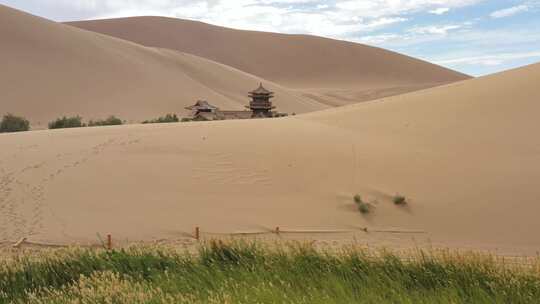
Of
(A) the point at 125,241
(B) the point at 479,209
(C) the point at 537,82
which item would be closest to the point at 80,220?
(A) the point at 125,241

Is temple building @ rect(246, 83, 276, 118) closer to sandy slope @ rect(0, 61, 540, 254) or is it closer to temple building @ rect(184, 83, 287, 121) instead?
temple building @ rect(184, 83, 287, 121)

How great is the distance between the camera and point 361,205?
11961 millimetres

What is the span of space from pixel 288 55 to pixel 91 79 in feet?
284

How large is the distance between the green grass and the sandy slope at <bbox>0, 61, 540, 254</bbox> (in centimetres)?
447

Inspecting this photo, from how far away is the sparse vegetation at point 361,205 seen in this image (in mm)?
11836

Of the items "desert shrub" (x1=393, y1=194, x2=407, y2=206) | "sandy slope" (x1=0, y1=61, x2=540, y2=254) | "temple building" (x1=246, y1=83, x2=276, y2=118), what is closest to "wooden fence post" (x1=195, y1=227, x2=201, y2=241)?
"sandy slope" (x1=0, y1=61, x2=540, y2=254)

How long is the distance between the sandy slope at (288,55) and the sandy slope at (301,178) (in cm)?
10734

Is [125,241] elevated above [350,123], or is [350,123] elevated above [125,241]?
[350,123]

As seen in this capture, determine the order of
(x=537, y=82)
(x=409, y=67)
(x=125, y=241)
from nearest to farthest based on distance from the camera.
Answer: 1. (x=125, y=241)
2. (x=537, y=82)
3. (x=409, y=67)

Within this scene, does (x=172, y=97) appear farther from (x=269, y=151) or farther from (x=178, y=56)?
(x=269, y=151)

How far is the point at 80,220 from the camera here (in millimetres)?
11680

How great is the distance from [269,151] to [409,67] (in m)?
130

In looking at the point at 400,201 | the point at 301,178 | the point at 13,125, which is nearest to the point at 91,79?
the point at 13,125

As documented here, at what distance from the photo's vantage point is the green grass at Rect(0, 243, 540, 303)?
184 inches
